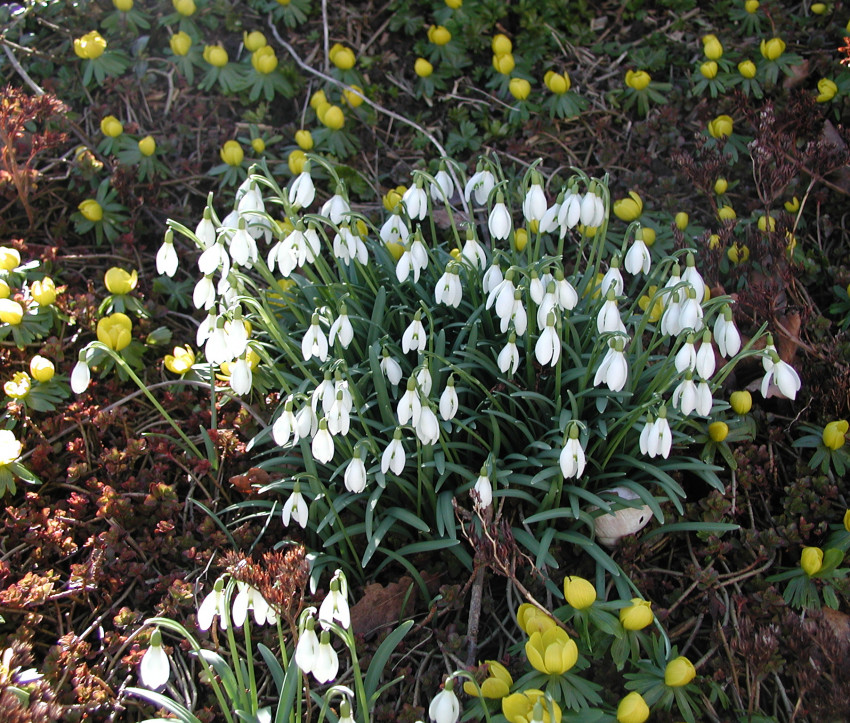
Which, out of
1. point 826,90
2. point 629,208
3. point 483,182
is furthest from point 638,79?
point 483,182

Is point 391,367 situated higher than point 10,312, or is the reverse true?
point 391,367

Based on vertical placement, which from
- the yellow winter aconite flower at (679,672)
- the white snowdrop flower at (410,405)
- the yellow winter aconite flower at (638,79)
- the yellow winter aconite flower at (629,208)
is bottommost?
the yellow winter aconite flower at (679,672)

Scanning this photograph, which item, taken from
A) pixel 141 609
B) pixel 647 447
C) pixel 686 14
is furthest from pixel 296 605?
pixel 686 14

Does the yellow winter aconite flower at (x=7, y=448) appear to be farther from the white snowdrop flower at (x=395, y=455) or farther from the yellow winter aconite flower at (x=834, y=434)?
the yellow winter aconite flower at (x=834, y=434)

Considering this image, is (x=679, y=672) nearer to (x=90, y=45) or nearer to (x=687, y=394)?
(x=687, y=394)

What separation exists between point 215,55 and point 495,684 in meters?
2.80

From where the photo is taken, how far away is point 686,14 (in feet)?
12.3

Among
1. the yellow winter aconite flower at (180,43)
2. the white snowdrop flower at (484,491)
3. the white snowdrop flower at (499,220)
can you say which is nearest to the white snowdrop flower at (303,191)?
the white snowdrop flower at (499,220)

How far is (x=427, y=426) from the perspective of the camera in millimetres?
1815

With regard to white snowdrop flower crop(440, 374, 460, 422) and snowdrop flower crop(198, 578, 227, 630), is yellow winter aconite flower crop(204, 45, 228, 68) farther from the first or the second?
snowdrop flower crop(198, 578, 227, 630)

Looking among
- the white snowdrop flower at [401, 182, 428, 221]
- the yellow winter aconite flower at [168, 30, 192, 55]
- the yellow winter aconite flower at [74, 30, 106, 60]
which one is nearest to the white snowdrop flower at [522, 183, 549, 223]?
the white snowdrop flower at [401, 182, 428, 221]

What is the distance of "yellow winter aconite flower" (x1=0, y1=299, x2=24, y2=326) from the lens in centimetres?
254

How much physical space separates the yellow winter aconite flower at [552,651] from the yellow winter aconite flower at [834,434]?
1089mm

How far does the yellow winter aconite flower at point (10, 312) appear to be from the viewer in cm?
254
